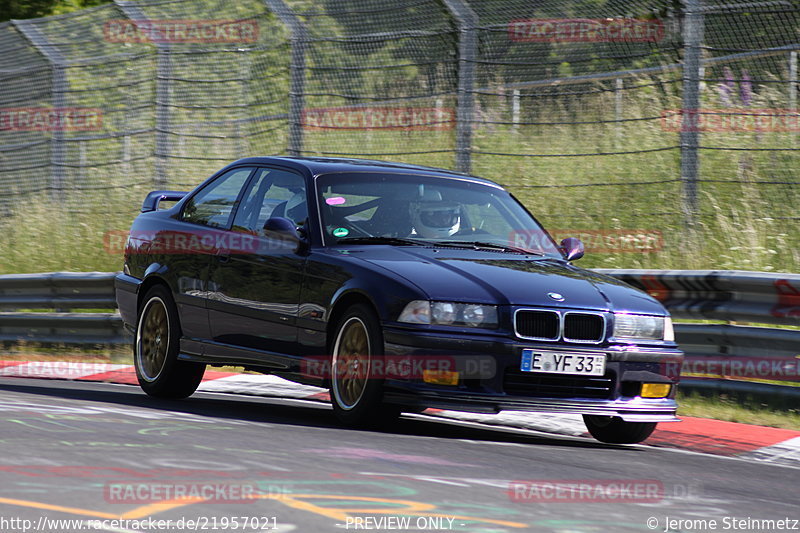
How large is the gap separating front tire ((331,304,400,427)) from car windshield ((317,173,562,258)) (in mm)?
744

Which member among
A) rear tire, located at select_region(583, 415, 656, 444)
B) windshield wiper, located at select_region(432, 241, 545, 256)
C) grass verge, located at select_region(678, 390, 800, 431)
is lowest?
grass verge, located at select_region(678, 390, 800, 431)

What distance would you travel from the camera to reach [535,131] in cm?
1319

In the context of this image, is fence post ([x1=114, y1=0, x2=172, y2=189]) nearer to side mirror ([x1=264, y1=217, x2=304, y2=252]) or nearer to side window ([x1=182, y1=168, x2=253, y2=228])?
side window ([x1=182, y1=168, x2=253, y2=228])

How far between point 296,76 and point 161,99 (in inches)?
88.0

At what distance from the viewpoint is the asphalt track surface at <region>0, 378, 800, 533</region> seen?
464 centimetres

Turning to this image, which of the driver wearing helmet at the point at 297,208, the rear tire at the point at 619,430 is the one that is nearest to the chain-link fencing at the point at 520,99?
the rear tire at the point at 619,430

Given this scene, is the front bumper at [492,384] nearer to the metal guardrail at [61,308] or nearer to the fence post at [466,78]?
the metal guardrail at [61,308]

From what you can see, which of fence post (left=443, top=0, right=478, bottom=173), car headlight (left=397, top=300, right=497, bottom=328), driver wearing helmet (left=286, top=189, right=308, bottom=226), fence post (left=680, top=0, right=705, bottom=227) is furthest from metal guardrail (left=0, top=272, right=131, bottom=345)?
car headlight (left=397, top=300, right=497, bottom=328)

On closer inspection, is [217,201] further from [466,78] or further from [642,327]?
[466,78]

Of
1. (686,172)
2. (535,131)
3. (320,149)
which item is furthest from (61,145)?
(686,172)

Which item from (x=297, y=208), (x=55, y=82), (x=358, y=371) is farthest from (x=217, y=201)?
(x=55, y=82)

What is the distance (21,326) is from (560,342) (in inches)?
309

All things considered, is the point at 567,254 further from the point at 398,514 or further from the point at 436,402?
the point at 398,514

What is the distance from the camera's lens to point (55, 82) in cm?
1744
